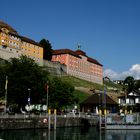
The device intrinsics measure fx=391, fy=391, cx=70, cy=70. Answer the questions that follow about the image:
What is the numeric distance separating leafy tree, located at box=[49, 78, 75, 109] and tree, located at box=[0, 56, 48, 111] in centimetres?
546

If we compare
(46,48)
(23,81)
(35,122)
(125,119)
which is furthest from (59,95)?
(46,48)

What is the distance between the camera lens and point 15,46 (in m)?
161

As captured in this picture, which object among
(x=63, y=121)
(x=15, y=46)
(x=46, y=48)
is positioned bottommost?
(x=63, y=121)

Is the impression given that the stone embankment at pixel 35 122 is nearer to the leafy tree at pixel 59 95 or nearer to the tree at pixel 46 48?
the leafy tree at pixel 59 95

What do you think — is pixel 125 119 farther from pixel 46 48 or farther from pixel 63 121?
pixel 46 48

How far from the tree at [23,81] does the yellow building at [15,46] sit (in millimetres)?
64264

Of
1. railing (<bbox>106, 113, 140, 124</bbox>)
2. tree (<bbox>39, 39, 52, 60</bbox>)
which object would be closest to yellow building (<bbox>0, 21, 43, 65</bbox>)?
tree (<bbox>39, 39, 52, 60</bbox>)

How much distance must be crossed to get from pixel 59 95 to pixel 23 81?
49.2 ft

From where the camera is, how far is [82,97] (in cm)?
14225

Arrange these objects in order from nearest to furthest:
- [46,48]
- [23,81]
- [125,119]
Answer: [125,119]
[23,81]
[46,48]

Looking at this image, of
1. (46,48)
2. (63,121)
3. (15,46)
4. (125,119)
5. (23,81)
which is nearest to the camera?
(125,119)

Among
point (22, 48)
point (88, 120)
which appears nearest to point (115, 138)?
point (88, 120)

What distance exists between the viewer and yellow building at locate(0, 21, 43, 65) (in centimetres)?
15351

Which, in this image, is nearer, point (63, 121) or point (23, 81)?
point (63, 121)
